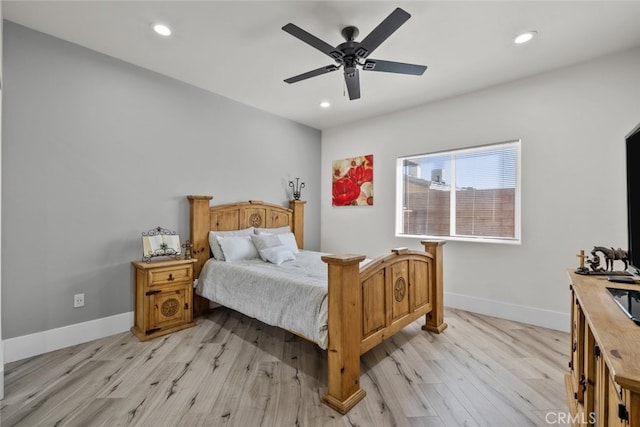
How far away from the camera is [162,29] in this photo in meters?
2.36

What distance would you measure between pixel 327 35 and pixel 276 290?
7.45 ft

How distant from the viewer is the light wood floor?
1.69 metres

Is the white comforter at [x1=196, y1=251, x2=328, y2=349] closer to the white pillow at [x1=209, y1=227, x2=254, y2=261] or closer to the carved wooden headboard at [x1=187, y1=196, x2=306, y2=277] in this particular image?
the white pillow at [x1=209, y1=227, x2=254, y2=261]

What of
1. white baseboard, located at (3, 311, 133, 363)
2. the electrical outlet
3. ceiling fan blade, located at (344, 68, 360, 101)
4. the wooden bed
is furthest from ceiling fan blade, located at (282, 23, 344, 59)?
white baseboard, located at (3, 311, 133, 363)

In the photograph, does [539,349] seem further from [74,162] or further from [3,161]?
[3,161]

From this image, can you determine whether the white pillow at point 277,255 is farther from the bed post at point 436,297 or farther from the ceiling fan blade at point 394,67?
the ceiling fan blade at point 394,67

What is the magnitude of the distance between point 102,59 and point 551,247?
5018mm

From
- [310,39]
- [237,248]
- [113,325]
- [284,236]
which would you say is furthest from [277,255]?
[310,39]

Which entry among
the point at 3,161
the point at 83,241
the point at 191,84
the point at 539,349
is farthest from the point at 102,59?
the point at 539,349

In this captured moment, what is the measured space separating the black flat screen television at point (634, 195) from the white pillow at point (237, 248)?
3203 millimetres

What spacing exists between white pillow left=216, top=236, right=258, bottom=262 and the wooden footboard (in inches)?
71.8

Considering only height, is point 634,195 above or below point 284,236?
above

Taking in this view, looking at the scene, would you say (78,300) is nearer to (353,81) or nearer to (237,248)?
(237,248)

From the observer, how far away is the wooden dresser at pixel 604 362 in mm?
669
